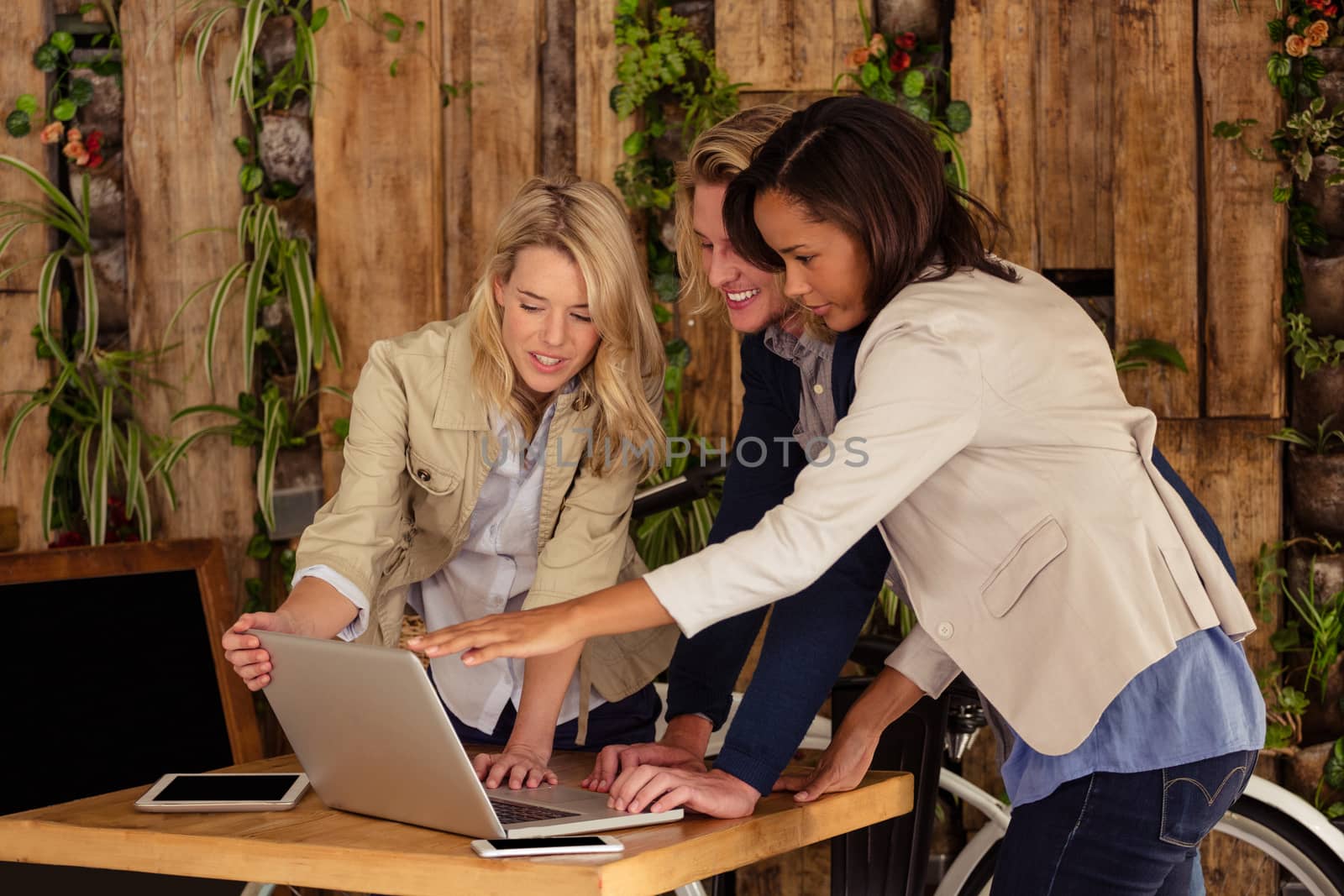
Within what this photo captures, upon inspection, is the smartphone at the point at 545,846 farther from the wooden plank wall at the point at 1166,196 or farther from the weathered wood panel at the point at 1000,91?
the weathered wood panel at the point at 1000,91

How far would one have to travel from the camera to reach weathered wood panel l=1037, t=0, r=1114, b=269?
2688 mm

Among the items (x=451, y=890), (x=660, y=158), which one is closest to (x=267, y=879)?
(x=451, y=890)

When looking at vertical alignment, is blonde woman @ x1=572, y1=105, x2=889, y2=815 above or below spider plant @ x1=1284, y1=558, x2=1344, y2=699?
above

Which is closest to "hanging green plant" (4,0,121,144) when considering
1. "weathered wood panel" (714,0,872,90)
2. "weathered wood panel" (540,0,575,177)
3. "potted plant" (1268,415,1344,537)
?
"weathered wood panel" (540,0,575,177)

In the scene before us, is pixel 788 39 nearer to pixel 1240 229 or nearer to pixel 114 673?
pixel 1240 229

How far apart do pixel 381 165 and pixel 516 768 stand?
1.73 metres

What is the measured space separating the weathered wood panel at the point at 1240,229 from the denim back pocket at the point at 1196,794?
1.52 metres

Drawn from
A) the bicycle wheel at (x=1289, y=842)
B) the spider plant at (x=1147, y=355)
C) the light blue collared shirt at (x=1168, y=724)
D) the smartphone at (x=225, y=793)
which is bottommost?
the bicycle wheel at (x=1289, y=842)

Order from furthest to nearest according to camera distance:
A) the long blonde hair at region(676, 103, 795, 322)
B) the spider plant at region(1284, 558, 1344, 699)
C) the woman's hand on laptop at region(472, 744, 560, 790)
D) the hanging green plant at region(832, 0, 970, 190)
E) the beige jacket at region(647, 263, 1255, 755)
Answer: the hanging green plant at region(832, 0, 970, 190) < the spider plant at region(1284, 558, 1344, 699) < the long blonde hair at region(676, 103, 795, 322) < the woman's hand on laptop at region(472, 744, 560, 790) < the beige jacket at region(647, 263, 1255, 755)

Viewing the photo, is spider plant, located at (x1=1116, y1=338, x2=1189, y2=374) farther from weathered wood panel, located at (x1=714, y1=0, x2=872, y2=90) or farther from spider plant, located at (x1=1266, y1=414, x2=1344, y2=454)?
weathered wood panel, located at (x1=714, y1=0, x2=872, y2=90)

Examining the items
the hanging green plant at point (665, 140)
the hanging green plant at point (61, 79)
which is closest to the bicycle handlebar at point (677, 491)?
the hanging green plant at point (665, 140)

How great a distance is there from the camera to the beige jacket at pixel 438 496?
1711mm

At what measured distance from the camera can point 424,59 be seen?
2826mm

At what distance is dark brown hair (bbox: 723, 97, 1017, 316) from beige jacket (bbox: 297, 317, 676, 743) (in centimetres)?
55
